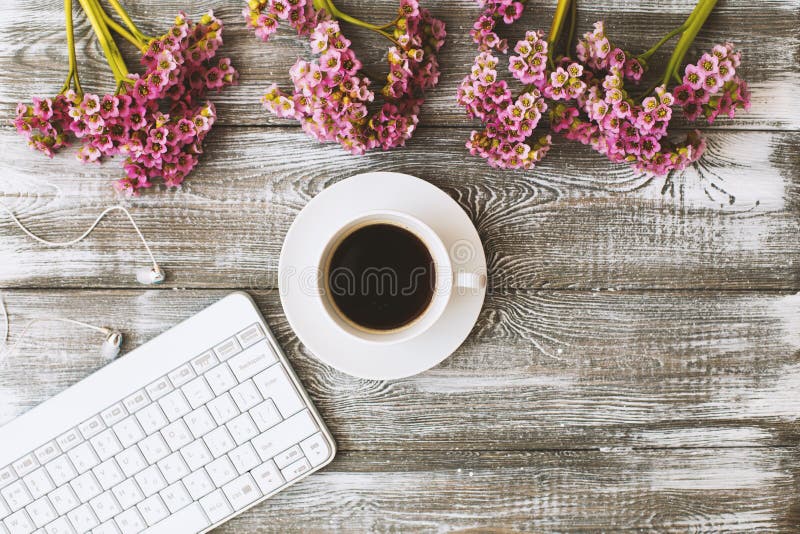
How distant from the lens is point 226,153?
2.79 ft

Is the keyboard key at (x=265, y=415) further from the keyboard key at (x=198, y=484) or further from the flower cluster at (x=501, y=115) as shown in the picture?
the flower cluster at (x=501, y=115)

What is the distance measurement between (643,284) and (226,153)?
692 millimetres

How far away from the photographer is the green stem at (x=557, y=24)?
2.64 feet

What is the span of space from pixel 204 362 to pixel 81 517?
0.97 feet

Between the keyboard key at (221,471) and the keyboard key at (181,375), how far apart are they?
0.42 ft

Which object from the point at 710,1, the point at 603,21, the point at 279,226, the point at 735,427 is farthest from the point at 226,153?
the point at 735,427

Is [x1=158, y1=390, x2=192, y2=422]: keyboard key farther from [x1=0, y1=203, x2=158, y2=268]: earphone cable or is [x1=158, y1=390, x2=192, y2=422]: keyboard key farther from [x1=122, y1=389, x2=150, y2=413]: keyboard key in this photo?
[x1=0, y1=203, x2=158, y2=268]: earphone cable

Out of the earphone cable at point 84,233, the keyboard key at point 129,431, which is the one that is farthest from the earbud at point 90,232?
the keyboard key at point 129,431

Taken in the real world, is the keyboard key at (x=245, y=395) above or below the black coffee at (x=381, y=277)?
below

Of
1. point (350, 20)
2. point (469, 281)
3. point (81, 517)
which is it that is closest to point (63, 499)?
point (81, 517)

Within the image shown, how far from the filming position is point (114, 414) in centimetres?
81

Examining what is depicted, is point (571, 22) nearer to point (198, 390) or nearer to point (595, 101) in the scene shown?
point (595, 101)

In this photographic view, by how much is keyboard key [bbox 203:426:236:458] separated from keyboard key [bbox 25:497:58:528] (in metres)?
0.25

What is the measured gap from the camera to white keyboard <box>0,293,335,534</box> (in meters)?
0.81
